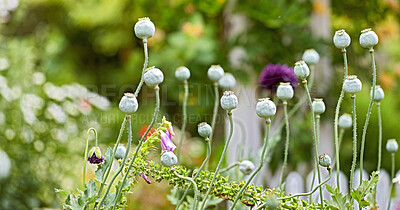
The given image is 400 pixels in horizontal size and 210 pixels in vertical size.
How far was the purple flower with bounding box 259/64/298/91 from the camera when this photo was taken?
753 mm

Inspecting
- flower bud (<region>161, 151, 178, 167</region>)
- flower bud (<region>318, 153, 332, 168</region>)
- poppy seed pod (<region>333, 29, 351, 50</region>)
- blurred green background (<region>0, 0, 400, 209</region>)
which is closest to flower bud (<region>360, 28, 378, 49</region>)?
poppy seed pod (<region>333, 29, 351, 50</region>)

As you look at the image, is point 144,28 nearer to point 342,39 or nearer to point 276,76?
point 342,39

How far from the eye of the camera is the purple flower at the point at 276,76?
0.75 meters

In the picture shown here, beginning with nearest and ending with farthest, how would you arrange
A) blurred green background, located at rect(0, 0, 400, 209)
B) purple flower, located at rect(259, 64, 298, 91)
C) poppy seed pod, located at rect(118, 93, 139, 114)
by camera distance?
poppy seed pod, located at rect(118, 93, 139, 114)
purple flower, located at rect(259, 64, 298, 91)
blurred green background, located at rect(0, 0, 400, 209)

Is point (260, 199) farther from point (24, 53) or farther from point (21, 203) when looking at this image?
point (24, 53)

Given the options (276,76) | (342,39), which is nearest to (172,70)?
(276,76)

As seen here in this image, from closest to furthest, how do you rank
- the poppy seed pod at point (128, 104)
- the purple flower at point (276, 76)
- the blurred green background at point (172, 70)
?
the poppy seed pod at point (128, 104) → the purple flower at point (276, 76) → the blurred green background at point (172, 70)

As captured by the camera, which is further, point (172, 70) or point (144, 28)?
point (172, 70)

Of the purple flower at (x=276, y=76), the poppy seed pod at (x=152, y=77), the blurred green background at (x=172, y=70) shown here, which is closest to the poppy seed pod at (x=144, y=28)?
the poppy seed pod at (x=152, y=77)

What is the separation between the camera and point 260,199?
0.46 m

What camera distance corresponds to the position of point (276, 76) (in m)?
0.77

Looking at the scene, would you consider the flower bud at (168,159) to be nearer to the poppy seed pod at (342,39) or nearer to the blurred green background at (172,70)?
the poppy seed pod at (342,39)

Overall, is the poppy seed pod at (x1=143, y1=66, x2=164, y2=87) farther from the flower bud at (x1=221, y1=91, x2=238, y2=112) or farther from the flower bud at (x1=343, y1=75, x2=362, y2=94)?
the flower bud at (x1=343, y1=75, x2=362, y2=94)

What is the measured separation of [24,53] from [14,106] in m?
0.31
